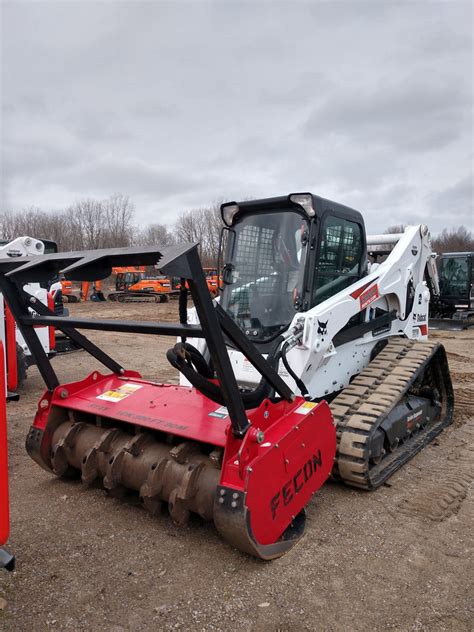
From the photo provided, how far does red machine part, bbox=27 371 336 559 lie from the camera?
2.77m

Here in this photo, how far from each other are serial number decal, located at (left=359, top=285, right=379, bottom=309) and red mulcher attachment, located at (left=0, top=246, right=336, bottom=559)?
1.37 m

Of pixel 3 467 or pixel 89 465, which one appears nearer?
pixel 3 467

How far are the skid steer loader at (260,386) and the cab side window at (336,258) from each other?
20 millimetres

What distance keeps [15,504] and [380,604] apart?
2556 mm

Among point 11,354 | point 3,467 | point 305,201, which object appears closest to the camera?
point 3,467

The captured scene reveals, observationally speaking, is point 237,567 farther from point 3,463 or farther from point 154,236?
point 154,236

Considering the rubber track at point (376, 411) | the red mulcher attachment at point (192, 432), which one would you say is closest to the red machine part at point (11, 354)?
the red mulcher attachment at point (192, 432)

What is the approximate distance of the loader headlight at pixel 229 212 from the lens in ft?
15.1

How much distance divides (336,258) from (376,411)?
142 centimetres

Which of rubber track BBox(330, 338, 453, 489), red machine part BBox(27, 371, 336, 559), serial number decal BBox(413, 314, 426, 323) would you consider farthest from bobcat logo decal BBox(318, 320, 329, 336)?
serial number decal BBox(413, 314, 426, 323)

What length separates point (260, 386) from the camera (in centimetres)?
342

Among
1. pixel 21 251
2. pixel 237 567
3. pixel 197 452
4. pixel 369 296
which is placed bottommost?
pixel 237 567

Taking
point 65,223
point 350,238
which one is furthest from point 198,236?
point 350,238

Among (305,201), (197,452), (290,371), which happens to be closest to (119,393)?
(197,452)
